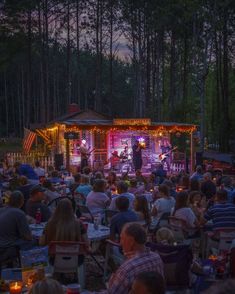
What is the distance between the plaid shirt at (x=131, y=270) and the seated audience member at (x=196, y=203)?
11.8ft

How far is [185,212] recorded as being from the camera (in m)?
7.85

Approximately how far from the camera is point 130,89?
75250 millimetres

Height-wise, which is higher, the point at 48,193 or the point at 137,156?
the point at 48,193

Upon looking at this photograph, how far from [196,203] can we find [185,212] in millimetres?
1253

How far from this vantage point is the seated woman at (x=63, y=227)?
628cm

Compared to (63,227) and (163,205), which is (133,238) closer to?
(63,227)

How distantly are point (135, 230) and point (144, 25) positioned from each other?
3659 centimetres

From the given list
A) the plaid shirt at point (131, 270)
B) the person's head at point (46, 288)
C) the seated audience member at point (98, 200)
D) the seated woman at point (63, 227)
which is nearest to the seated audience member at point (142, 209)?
the seated audience member at point (98, 200)

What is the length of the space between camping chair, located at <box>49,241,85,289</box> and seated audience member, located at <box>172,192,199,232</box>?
6.56 ft

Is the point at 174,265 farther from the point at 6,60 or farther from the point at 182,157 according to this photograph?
the point at 6,60

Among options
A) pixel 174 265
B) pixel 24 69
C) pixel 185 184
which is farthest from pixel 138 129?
pixel 24 69

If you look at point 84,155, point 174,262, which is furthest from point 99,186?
point 84,155

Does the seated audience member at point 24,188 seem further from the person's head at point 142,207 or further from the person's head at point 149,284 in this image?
the person's head at point 149,284

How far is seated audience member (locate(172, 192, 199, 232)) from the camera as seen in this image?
309 inches
